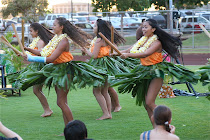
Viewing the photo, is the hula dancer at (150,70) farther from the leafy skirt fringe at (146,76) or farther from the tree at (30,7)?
the tree at (30,7)

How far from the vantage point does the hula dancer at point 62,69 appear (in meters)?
6.02

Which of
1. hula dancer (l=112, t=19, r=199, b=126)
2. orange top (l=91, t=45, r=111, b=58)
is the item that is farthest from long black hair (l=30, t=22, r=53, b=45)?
hula dancer (l=112, t=19, r=199, b=126)

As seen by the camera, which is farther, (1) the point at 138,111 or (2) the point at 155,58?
(1) the point at 138,111

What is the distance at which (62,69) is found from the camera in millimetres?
6168

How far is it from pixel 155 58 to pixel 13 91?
5.68 metres

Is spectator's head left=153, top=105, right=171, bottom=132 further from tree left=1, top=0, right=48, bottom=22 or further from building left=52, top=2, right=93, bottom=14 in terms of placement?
building left=52, top=2, right=93, bottom=14

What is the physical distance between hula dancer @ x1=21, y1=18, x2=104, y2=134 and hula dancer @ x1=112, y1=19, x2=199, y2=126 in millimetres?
602

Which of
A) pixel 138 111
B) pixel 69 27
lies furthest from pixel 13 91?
pixel 69 27

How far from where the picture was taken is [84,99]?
32.6ft

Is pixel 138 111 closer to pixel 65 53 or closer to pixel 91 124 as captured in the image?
pixel 91 124

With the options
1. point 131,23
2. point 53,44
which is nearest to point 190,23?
point 131,23

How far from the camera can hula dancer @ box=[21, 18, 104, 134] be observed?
602 centimetres

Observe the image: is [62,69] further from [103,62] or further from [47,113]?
[47,113]

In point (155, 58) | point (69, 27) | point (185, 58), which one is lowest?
point (185, 58)
